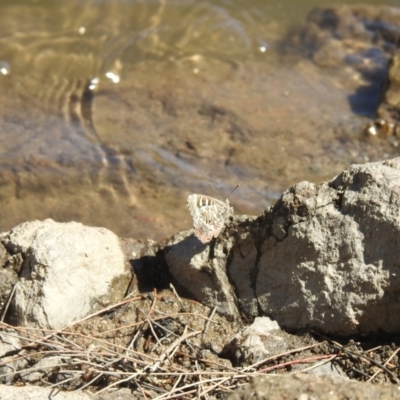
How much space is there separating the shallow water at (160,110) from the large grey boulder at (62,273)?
3.71ft

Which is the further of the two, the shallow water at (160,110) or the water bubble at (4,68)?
the water bubble at (4,68)

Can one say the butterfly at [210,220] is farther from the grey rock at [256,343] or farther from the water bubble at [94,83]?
the water bubble at [94,83]

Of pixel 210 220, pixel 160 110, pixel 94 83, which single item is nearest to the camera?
pixel 210 220

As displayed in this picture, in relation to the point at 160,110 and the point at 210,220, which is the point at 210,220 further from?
the point at 160,110

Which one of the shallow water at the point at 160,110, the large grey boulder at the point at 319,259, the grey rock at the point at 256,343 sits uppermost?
the large grey boulder at the point at 319,259

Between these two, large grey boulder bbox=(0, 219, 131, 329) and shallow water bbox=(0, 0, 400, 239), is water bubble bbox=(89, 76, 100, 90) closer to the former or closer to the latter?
shallow water bbox=(0, 0, 400, 239)

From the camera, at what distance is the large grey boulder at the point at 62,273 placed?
124 inches

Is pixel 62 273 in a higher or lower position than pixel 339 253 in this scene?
lower

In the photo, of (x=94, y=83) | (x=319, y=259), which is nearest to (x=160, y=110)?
(x=94, y=83)

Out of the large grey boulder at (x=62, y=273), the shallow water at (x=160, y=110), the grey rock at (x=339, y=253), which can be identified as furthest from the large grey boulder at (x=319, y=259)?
the shallow water at (x=160, y=110)

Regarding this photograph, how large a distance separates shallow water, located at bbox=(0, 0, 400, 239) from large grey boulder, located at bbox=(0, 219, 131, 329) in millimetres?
1130

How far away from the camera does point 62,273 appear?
3.21 meters

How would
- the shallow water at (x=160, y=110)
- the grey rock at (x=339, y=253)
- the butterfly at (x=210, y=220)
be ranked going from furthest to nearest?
the shallow water at (x=160, y=110) → the butterfly at (x=210, y=220) → the grey rock at (x=339, y=253)

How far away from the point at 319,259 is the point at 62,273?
4.12ft
